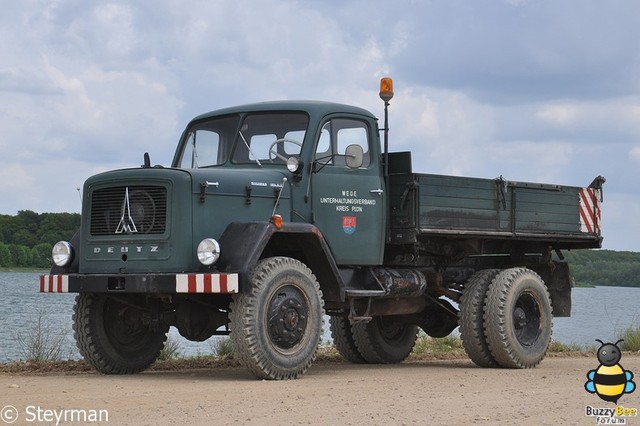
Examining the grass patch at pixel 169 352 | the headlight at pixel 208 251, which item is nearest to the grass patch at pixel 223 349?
the grass patch at pixel 169 352

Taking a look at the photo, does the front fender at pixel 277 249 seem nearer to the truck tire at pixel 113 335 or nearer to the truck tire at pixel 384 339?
the truck tire at pixel 113 335

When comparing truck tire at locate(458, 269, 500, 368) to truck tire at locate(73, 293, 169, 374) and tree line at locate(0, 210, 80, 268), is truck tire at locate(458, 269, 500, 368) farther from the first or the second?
tree line at locate(0, 210, 80, 268)

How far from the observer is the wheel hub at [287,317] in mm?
11406

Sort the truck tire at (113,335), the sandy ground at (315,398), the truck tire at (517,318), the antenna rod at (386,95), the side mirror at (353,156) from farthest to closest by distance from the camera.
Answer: the truck tire at (517,318)
the antenna rod at (386,95)
the side mirror at (353,156)
the truck tire at (113,335)
the sandy ground at (315,398)

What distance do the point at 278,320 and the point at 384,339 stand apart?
14.6 ft

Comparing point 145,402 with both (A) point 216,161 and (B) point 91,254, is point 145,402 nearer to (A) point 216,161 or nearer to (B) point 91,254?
(B) point 91,254

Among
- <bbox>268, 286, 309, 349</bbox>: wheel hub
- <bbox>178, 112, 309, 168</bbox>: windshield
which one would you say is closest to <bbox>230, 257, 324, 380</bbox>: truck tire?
<bbox>268, 286, 309, 349</bbox>: wheel hub

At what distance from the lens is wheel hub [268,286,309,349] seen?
37.4 feet

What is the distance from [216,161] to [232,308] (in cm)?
248

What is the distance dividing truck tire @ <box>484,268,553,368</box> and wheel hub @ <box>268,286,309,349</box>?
3.10m

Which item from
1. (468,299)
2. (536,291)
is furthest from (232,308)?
(536,291)

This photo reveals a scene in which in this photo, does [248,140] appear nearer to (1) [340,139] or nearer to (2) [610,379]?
(1) [340,139]

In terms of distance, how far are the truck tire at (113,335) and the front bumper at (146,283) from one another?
1.80 feet

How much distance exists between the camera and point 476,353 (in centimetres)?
1401
